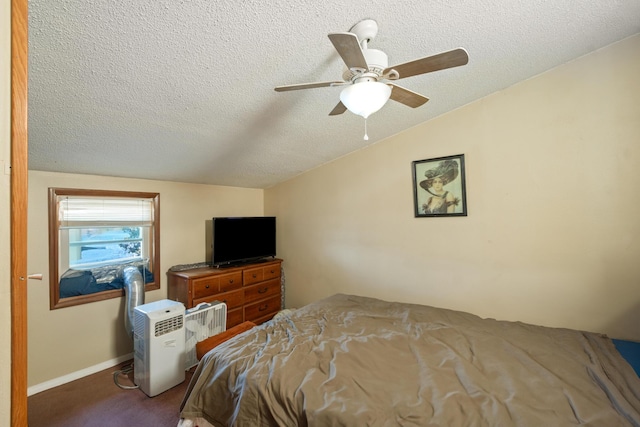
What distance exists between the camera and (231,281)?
3.12 metres

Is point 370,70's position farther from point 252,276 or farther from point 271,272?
point 271,272

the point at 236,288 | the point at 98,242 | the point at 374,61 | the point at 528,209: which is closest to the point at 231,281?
the point at 236,288

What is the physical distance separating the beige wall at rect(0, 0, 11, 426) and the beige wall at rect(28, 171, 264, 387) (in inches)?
97.8

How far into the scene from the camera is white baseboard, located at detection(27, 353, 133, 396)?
2.28m

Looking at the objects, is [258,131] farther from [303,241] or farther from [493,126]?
[493,126]

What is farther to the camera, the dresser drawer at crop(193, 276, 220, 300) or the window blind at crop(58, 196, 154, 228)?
the dresser drawer at crop(193, 276, 220, 300)

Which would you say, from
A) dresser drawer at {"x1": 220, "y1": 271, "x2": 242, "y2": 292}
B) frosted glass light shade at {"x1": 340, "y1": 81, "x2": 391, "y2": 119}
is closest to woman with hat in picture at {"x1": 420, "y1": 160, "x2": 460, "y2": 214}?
frosted glass light shade at {"x1": 340, "y1": 81, "x2": 391, "y2": 119}

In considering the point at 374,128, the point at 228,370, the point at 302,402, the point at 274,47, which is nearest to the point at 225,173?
the point at 374,128

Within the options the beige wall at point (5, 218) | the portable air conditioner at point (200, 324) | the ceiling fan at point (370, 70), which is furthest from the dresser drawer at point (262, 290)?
the beige wall at point (5, 218)

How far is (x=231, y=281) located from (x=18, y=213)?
2748 mm

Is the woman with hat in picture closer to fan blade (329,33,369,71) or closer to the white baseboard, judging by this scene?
fan blade (329,33,369,71)

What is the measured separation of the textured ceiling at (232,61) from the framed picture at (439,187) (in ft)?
1.59

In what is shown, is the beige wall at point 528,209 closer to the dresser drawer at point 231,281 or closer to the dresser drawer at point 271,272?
the dresser drawer at point 271,272

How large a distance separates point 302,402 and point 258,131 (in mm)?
1946
